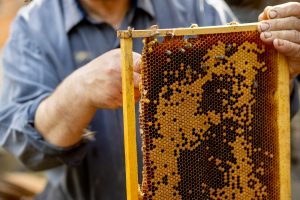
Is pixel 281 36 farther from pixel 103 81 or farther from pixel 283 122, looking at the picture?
pixel 103 81

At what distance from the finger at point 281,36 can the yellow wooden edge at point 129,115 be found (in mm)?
442

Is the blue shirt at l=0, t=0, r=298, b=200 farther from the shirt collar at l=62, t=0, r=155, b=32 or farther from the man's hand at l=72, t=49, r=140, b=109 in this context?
the man's hand at l=72, t=49, r=140, b=109

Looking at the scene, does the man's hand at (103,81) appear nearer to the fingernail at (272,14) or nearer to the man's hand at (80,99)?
the man's hand at (80,99)

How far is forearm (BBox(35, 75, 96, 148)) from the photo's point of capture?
2.24 metres

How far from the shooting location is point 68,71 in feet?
8.72

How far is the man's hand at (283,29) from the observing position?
1816mm

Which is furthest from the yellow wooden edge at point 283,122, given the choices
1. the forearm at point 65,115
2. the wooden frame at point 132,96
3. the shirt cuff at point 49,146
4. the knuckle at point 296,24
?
the shirt cuff at point 49,146

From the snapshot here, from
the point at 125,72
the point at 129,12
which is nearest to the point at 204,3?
the point at 129,12

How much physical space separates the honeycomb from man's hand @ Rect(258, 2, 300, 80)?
0.05 m

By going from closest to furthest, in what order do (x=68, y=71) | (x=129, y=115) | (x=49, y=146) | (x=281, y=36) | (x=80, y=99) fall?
(x=129, y=115) → (x=281, y=36) → (x=80, y=99) → (x=49, y=146) → (x=68, y=71)

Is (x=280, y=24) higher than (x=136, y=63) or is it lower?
higher

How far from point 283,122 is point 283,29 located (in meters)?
0.31

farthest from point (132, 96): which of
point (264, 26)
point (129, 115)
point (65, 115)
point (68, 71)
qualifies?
point (68, 71)

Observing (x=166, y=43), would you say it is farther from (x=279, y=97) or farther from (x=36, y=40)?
(x=36, y=40)
